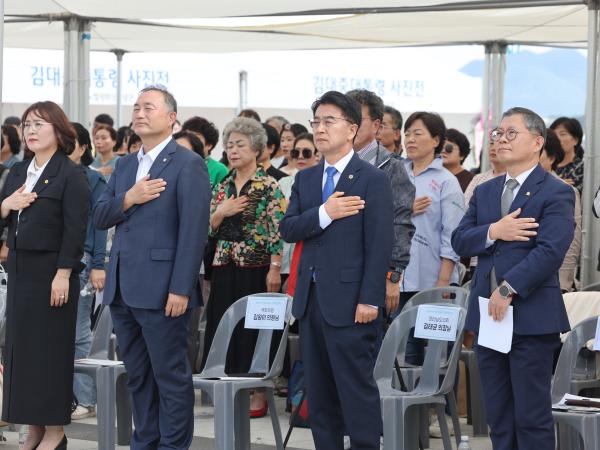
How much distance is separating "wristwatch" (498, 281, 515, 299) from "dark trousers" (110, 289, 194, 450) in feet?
5.08

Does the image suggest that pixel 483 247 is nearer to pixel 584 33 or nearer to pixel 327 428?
pixel 327 428

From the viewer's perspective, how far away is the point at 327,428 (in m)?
5.17

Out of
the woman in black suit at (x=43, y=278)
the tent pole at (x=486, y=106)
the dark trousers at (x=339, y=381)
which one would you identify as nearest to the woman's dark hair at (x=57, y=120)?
the woman in black suit at (x=43, y=278)

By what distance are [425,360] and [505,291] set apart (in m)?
1.25

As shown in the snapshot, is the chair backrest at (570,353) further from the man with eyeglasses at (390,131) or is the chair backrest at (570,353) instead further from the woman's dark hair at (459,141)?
the woman's dark hair at (459,141)

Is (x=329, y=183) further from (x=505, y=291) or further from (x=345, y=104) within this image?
(x=505, y=291)

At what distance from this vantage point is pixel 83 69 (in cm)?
966

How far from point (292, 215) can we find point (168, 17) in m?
4.23

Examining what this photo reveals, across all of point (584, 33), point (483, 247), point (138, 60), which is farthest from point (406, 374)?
point (138, 60)

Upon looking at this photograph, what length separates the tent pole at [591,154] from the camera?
743 centimetres

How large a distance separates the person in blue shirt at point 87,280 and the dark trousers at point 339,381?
6.79 feet

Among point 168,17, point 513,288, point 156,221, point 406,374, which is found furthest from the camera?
point 168,17

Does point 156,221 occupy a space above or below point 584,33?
below

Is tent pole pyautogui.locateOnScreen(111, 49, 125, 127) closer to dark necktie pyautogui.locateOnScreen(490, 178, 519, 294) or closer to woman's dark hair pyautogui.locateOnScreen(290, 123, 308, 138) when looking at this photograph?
woman's dark hair pyautogui.locateOnScreen(290, 123, 308, 138)
